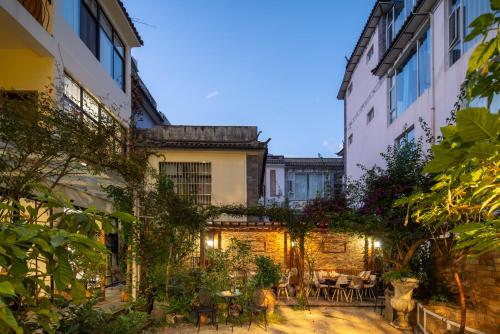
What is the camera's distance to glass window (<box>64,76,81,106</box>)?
8.45m

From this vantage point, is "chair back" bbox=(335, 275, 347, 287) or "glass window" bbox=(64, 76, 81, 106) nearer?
"glass window" bbox=(64, 76, 81, 106)

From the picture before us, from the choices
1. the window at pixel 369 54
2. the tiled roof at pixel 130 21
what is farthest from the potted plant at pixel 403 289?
the window at pixel 369 54

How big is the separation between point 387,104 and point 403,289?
9.04 metres

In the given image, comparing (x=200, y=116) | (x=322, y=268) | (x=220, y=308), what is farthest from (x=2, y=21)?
(x=200, y=116)

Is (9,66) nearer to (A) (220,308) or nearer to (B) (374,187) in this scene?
(A) (220,308)

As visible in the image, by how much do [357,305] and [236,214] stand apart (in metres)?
4.98

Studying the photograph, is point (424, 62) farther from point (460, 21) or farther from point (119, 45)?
point (119, 45)

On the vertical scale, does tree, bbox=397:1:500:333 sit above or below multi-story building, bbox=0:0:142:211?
below

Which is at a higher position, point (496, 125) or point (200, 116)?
→ point (200, 116)

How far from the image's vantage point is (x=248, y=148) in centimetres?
1577

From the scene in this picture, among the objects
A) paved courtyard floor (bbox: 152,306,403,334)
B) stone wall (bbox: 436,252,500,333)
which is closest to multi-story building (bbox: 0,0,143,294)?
paved courtyard floor (bbox: 152,306,403,334)

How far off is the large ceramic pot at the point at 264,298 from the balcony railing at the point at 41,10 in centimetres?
781

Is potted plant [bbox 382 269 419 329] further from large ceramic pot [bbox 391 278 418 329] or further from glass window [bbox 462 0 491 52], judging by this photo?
glass window [bbox 462 0 491 52]

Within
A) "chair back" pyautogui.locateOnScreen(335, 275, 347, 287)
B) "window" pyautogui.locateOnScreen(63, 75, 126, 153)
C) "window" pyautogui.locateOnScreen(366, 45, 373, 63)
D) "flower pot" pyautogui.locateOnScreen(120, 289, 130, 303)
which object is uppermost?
"window" pyautogui.locateOnScreen(366, 45, 373, 63)
